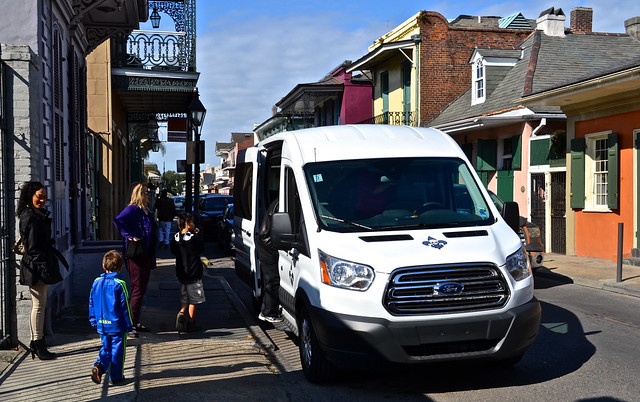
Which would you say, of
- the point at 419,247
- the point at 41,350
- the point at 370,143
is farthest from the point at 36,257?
the point at 419,247

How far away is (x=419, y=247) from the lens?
19.1 ft

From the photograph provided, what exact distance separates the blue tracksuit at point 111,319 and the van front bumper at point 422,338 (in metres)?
1.71

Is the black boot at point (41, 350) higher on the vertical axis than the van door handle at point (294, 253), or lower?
lower

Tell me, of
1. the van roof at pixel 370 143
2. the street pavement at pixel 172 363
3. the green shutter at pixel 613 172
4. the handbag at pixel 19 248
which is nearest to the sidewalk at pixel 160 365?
the street pavement at pixel 172 363

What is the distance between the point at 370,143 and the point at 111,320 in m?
3.02

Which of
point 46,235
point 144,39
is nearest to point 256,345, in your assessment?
point 46,235

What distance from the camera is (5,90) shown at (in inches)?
286

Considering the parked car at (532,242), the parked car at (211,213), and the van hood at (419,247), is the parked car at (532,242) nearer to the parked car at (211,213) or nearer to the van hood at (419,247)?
the van hood at (419,247)

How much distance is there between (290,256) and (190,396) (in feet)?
6.03

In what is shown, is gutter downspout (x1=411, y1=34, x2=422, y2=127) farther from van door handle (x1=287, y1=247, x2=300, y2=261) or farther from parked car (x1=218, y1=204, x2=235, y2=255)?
van door handle (x1=287, y1=247, x2=300, y2=261)

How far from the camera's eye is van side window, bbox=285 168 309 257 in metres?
6.58

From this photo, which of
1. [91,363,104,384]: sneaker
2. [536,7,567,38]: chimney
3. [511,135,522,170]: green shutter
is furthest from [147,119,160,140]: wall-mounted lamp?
[91,363,104,384]: sneaker

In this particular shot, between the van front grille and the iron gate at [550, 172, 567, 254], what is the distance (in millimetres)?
14203

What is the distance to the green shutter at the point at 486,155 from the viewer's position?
891 inches
